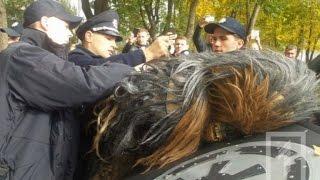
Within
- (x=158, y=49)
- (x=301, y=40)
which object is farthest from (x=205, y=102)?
(x=301, y=40)

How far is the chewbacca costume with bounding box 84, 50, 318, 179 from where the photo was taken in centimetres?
177

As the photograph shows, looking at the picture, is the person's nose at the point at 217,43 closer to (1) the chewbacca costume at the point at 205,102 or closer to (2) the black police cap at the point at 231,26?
(2) the black police cap at the point at 231,26

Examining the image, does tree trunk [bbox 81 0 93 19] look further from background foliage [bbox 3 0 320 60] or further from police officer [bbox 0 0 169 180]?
police officer [bbox 0 0 169 180]

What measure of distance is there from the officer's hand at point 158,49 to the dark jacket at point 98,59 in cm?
3

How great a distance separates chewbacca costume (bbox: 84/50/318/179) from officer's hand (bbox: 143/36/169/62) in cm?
43

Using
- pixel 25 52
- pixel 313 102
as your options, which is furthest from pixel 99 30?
pixel 313 102

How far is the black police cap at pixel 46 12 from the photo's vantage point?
8.60 feet

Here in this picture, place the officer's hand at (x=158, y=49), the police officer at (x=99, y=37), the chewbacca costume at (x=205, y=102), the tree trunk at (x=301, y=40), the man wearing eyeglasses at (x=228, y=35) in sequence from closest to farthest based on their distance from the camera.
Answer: the chewbacca costume at (x=205, y=102) → the officer's hand at (x=158, y=49) → the police officer at (x=99, y=37) → the man wearing eyeglasses at (x=228, y=35) → the tree trunk at (x=301, y=40)

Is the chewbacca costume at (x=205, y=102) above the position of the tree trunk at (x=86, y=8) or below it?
above

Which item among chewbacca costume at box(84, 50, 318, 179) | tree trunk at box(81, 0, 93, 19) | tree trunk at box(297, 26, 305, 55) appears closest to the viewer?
chewbacca costume at box(84, 50, 318, 179)

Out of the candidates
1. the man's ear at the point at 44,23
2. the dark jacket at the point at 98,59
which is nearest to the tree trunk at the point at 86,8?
the dark jacket at the point at 98,59

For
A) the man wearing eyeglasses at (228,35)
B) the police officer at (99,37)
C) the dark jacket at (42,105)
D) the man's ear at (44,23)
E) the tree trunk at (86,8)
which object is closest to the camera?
the dark jacket at (42,105)

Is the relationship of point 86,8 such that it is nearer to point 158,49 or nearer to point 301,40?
point 158,49

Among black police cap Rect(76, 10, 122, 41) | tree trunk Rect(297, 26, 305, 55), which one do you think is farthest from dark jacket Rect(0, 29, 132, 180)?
tree trunk Rect(297, 26, 305, 55)
